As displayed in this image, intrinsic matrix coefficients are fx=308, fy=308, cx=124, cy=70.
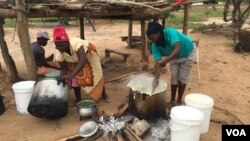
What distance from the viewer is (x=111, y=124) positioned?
4664mm

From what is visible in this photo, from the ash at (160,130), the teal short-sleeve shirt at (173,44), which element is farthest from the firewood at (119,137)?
the teal short-sleeve shirt at (173,44)

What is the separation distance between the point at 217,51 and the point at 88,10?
613 centimetres

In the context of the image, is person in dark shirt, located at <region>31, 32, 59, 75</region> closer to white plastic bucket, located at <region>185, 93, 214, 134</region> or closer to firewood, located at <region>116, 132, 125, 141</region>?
firewood, located at <region>116, 132, 125, 141</region>

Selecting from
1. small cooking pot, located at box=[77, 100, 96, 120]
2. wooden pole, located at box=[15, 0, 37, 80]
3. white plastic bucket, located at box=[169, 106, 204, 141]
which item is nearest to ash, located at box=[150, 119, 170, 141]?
white plastic bucket, located at box=[169, 106, 204, 141]

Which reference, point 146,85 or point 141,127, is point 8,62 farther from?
point 141,127

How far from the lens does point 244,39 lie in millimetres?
10398

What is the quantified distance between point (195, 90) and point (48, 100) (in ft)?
11.0

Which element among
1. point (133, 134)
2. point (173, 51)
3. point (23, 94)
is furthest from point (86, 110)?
point (173, 51)

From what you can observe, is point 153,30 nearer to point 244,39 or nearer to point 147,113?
point 147,113

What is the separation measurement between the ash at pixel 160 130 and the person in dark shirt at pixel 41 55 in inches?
119

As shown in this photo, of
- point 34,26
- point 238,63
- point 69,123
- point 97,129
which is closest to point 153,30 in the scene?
point 97,129

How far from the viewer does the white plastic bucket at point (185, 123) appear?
153 inches

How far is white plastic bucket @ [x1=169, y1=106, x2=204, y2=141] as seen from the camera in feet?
12.7

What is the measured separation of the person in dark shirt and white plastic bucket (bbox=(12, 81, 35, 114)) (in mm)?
1307
